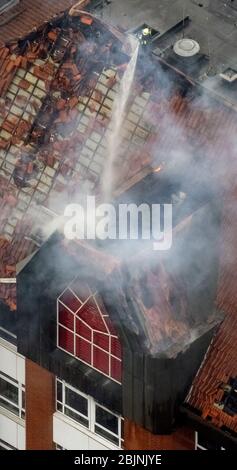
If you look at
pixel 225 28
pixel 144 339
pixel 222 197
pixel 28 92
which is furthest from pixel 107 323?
pixel 225 28

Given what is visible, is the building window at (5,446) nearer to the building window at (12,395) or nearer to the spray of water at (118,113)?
the building window at (12,395)

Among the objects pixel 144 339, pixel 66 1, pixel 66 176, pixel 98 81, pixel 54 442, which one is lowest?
pixel 54 442

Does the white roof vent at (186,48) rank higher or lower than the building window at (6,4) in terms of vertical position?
lower

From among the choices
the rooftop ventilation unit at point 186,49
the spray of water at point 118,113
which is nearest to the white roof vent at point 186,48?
the rooftop ventilation unit at point 186,49

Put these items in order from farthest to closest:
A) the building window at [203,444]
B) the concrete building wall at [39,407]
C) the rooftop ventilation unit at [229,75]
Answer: the concrete building wall at [39,407]
the rooftop ventilation unit at [229,75]
the building window at [203,444]

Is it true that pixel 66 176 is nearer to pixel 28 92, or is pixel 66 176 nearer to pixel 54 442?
pixel 28 92

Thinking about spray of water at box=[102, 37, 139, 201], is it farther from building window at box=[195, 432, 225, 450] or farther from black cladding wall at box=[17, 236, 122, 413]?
building window at box=[195, 432, 225, 450]
